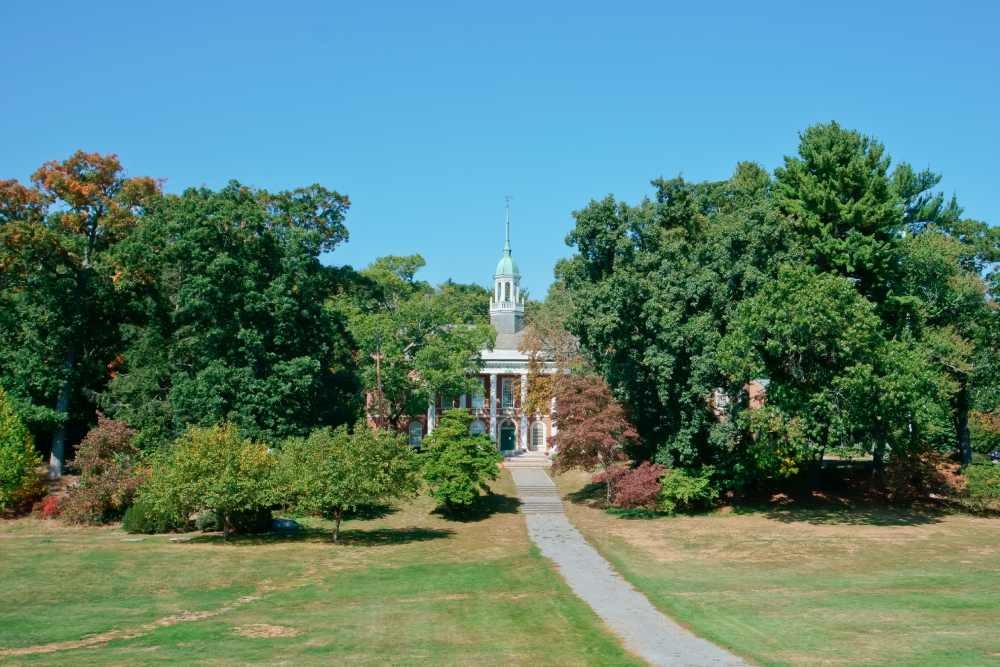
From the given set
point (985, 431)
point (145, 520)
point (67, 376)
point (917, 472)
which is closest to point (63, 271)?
point (67, 376)

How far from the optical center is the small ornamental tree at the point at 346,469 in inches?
1250

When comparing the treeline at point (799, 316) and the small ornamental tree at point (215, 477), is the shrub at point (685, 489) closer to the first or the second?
the treeline at point (799, 316)

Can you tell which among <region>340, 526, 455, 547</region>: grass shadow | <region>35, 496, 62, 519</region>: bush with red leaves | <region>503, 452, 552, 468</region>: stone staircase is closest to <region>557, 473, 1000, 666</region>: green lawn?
<region>340, 526, 455, 547</region>: grass shadow

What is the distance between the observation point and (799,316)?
32.5 metres

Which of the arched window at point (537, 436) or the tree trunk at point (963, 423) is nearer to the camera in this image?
the tree trunk at point (963, 423)

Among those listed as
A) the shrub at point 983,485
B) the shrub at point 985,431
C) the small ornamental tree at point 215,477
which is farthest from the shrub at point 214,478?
the shrub at point 985,431

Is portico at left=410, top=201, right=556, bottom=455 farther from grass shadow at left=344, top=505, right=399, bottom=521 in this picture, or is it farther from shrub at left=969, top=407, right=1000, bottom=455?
shrub at left=969, top=407, right=1000, bottom=455

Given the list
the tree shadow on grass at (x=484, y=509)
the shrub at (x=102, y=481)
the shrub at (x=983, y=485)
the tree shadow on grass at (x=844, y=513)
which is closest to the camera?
the tree shadow on grass at (x=844, y=513)

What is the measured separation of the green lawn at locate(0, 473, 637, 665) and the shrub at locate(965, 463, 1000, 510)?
1869 centimetres

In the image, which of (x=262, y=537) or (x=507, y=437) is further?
(x=507, y=437)

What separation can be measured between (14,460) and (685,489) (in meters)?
29.3

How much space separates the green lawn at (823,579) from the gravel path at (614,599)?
0.50m

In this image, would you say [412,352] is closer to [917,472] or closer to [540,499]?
[540,499]

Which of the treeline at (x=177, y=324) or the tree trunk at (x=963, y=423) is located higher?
the treeline at (x=177, y=324)
